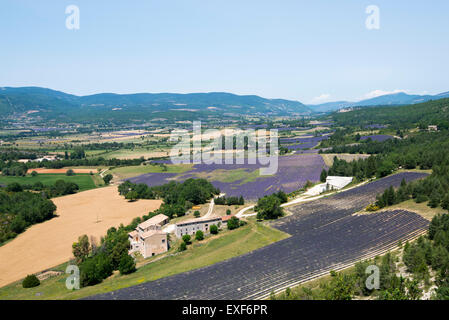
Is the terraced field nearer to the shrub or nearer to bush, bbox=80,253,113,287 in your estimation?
the shrub

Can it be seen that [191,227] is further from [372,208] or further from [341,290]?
[341,290]

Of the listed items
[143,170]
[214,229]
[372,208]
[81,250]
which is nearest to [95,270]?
[81,250]

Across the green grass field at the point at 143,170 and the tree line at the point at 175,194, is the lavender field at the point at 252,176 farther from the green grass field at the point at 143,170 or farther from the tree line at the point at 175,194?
the tree line at the point at 175,194

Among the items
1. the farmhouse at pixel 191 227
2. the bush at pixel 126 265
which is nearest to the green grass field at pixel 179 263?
the bush at pixel 126 265

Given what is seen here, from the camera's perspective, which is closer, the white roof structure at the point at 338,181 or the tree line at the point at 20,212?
the tree line at the point at 20,212

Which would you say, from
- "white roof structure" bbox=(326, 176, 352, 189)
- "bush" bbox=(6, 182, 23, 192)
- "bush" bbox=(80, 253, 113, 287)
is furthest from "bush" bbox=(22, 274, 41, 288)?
"white roof structure" bbox=(326, 176, 352, 189)

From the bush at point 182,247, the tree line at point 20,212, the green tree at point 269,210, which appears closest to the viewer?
the bush at point 182,247
